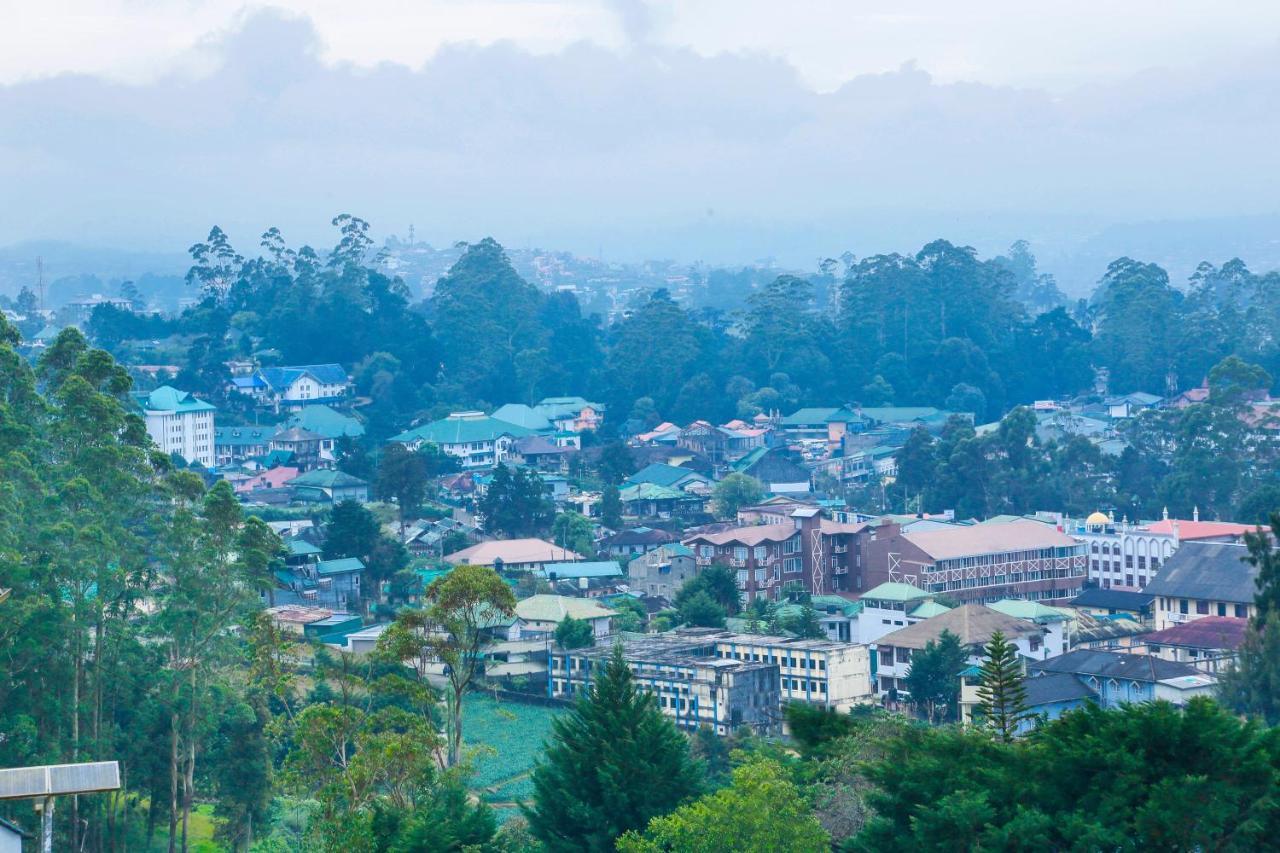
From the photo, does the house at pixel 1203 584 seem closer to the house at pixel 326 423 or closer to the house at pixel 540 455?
the house at pixel 540 455

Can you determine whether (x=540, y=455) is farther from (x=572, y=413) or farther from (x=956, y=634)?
(x=956, y=634)

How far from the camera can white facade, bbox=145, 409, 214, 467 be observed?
153 ft

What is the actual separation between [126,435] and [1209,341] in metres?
46.4

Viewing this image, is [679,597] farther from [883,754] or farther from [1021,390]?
[1021,390]

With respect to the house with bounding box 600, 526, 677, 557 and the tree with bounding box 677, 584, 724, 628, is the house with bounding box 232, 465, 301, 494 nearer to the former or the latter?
the house with bounding box 600, 526, 677, 557

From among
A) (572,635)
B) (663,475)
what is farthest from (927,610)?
(663,475)

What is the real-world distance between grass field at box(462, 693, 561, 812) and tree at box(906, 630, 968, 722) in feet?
17.6

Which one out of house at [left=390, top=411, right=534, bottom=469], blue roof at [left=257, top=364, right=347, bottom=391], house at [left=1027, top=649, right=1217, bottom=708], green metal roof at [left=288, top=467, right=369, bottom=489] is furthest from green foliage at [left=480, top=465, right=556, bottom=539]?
house at [left=1027, top=649, right=1217, bottom=708]

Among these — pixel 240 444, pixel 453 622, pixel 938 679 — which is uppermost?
pixel 240 444

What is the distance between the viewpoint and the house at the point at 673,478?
149ft

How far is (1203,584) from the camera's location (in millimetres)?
30656

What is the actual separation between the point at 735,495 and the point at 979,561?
9801 mm

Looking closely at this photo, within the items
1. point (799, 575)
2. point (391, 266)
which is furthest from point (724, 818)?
point (391, 266)

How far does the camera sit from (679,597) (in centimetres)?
3120
